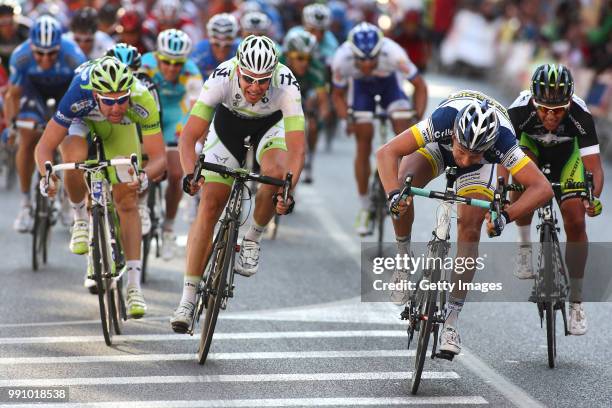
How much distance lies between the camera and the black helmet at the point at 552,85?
8906 mm

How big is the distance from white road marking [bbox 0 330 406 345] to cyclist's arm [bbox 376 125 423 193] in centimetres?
150

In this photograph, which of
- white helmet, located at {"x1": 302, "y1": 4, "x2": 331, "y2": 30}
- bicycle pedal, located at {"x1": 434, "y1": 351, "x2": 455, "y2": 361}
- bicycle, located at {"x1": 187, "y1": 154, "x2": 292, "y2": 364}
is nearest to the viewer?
bicycle pedal, located at {"x1": 434, "y1": 351, "x2": 455, "y2": 361}

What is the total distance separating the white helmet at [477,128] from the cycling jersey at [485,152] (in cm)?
33

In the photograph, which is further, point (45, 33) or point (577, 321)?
point (45, 33)

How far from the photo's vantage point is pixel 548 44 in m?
26.5

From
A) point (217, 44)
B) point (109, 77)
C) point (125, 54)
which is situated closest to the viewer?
point (109, 77)

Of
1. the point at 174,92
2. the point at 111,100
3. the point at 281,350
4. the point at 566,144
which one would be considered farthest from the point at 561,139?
the point at 174,92

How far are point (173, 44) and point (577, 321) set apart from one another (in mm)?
4612

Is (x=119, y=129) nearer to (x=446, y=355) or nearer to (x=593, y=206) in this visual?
(x=446, y=355)

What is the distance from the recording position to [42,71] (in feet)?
40.5

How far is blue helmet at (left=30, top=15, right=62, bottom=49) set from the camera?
11.8m

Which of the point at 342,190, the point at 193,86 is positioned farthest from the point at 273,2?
the point at 193,86

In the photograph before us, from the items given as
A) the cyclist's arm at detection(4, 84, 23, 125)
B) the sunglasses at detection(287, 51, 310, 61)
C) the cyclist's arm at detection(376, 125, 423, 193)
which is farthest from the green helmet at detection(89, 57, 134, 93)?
the sunglasses at detection(287, 51, 310, 61)

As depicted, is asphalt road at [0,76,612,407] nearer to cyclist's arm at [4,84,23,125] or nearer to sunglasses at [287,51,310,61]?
cyclist's arm at [4,84,23,125]
